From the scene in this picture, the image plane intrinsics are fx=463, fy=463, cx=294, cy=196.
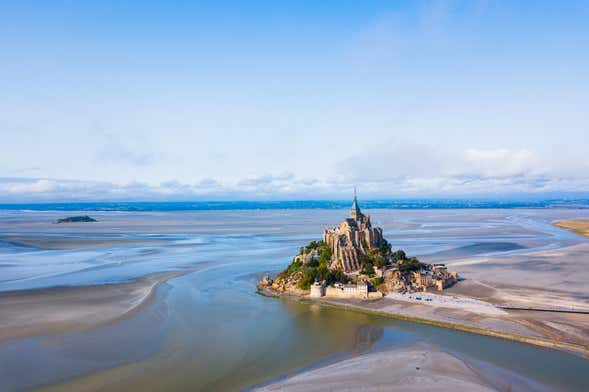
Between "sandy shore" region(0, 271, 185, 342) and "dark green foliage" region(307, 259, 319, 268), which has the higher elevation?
"dark green foliage" region(307, 259, 319, 268)

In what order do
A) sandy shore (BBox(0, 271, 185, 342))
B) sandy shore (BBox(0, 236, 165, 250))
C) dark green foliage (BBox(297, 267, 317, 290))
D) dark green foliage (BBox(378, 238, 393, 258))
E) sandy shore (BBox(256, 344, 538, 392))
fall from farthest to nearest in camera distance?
sandy shore (BBox(0, 236, 165, 250)) → dark green foliage (BBox(378, 238, 393, 258)) → dark green foliage (BBox(297, 267, 317, 290)) → sandy shore (BBox(0, 271, 185, 342)) → sandy shore (BBox(256, 344, 538, 392))

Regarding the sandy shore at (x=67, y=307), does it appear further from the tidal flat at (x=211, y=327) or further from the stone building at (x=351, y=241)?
the stone building at (x=351, y=241)

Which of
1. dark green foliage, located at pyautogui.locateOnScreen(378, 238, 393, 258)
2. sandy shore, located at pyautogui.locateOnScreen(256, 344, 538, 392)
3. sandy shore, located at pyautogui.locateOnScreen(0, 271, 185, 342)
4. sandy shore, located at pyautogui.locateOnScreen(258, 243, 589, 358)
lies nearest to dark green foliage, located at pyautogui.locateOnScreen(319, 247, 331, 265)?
dark green foliage, located at pyautogui.locateOnScreen(378, 238, 393, 258)

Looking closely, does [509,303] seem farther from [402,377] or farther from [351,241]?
[402,377]

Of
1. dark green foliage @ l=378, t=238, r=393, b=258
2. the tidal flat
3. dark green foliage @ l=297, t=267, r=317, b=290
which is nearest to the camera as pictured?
the tidal flat

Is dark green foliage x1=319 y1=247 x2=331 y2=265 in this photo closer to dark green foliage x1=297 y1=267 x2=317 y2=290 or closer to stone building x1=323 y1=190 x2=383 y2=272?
stone building x1=323 y1=190 x2=383 y2=272

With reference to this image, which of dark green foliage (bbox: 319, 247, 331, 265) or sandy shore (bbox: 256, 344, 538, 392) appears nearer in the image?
sandy shore (bbox: 256, 344, 538, 392)

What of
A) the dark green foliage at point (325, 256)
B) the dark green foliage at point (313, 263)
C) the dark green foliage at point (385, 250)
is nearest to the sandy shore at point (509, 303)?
the dark green foliage at point (313, 263)

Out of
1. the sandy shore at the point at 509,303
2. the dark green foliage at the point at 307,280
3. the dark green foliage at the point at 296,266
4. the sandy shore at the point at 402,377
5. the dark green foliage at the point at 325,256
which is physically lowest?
the sandy shore at the point at 402,377

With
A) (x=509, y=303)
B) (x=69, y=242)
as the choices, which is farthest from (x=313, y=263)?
(x=69, y=242)
